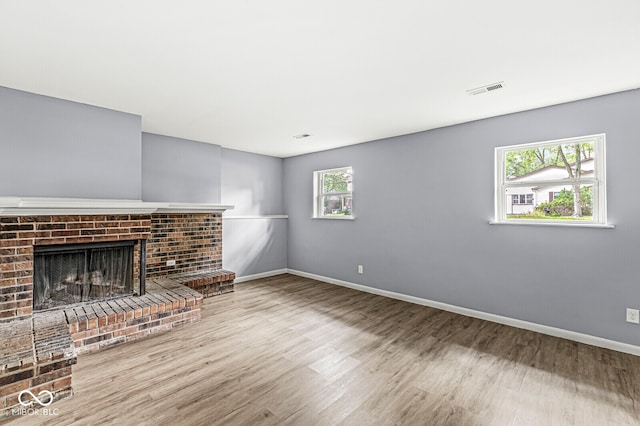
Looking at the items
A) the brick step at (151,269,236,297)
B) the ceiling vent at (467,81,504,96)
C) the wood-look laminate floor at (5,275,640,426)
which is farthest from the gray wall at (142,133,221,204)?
the ceiling vent at (467,81,504,96)

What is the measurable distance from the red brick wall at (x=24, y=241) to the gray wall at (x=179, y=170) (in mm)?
1376

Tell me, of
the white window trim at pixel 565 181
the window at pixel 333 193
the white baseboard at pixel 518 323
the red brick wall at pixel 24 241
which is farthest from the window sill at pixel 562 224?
the red brick wall at pixel 24 241

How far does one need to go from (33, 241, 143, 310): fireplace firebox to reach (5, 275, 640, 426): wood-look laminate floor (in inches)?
31.5

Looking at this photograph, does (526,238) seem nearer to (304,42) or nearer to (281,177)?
(304,42)

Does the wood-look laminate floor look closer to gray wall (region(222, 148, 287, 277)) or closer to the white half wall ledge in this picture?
gray wall (region(222, 148, 287, 277))

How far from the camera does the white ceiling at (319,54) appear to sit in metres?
1.73

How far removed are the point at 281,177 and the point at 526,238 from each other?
4394 millimetres

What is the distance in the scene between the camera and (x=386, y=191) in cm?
463

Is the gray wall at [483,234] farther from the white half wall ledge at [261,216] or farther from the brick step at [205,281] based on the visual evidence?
the brick step at [205,281]

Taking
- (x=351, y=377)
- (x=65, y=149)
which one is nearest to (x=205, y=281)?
(x=65, y=149)

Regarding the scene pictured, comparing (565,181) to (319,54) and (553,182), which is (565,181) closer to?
(553,182)

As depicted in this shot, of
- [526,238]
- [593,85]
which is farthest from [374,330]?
[593,85]

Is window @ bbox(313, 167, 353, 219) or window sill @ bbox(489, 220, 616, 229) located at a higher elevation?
window @ bbox(313, 167, 353, 219)

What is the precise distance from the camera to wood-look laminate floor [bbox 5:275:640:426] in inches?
76.9
